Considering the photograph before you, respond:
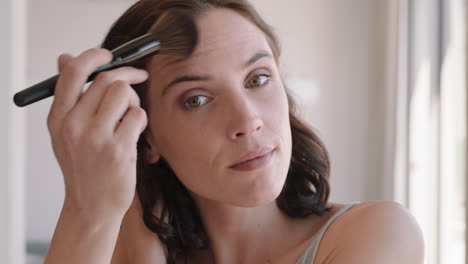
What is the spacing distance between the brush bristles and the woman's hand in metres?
0.07

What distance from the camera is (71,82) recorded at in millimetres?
476

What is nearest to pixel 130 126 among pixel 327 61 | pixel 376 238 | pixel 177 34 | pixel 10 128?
pixel 177 34

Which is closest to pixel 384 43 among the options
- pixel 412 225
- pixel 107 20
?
pixel 107 20

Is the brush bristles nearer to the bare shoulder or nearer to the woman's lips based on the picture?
the woman's lips

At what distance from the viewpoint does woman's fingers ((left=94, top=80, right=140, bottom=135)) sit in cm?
47

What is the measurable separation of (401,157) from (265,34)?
57.2 inches

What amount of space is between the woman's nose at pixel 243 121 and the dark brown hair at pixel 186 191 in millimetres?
154

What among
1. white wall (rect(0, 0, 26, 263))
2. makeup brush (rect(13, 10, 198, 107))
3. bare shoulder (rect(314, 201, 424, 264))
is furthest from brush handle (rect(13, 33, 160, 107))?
white wall (rect(0, 0, 26, 263))

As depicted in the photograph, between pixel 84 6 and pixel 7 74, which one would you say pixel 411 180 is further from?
pixel 84 6

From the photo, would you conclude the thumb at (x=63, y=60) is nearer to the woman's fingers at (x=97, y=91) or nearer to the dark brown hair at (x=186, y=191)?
the woman's fingers at (x=97, y=91)

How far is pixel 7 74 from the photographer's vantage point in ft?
3.70

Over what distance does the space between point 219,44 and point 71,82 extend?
213 mm

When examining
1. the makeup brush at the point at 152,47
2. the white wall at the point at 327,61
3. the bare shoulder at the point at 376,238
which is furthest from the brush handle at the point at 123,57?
the white wall at the point at 327,61

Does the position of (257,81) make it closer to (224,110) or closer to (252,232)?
(224,110)
